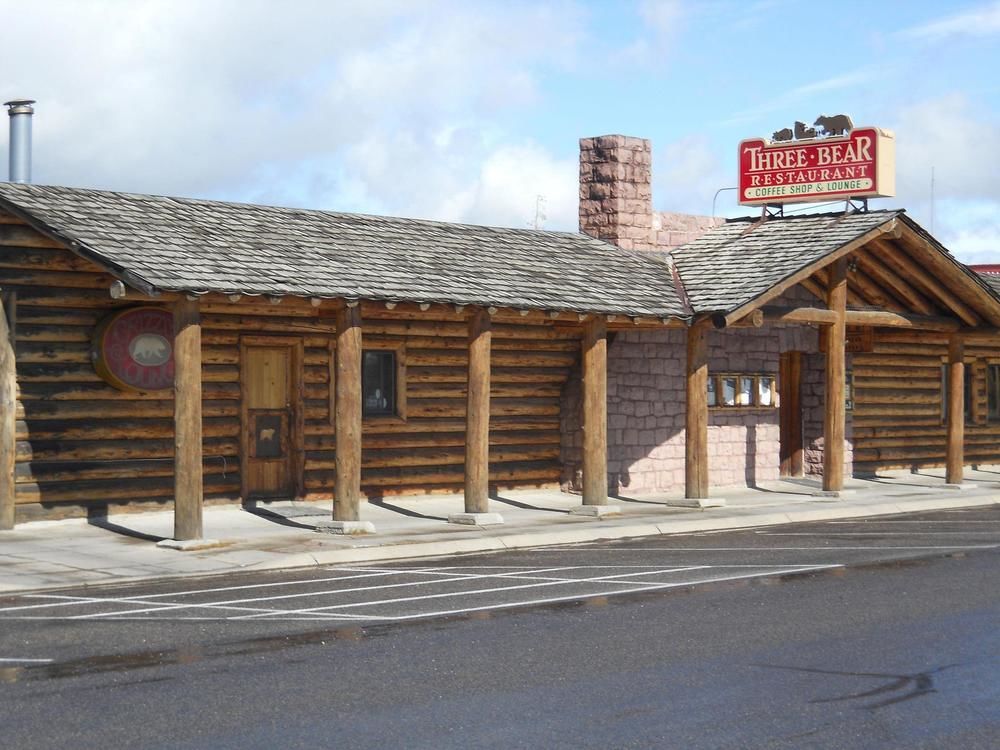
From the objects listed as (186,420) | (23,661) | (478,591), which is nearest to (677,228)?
(186,420)

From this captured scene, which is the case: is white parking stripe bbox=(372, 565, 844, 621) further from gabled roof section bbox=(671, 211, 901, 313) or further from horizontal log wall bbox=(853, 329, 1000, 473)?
horizontal log wall bbox=(853, 329, 1000, 473)

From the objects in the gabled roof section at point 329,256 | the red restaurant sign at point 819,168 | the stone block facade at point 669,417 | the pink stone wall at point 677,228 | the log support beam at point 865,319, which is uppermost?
the red restaurant sign at point 819,168

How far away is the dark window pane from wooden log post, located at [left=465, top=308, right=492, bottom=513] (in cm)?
250

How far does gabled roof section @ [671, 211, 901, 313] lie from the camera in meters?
21.5

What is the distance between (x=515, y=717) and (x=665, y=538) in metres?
10.7

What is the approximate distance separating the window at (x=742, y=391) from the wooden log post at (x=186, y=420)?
10.8 metres

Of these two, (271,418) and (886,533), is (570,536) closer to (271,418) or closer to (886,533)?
(886,533)

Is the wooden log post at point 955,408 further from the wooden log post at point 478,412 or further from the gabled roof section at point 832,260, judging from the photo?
the wooden log post at point 478,412

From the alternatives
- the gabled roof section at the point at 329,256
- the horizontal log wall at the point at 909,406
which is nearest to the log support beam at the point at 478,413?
the gabled roof section at the point at 329,256

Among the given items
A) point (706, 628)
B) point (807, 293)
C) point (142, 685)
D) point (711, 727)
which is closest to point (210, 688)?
point (142, 685)

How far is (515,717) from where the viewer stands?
8047mm

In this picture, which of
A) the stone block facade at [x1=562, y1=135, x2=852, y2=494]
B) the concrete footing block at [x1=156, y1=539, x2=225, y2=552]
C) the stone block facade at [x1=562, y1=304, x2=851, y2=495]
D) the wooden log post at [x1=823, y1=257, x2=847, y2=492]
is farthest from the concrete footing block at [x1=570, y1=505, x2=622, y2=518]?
the concrete footing block at [x1=156, y1=539, x2=225, y2=552]

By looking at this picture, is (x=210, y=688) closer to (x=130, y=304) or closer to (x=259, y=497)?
(x=130, y=304)

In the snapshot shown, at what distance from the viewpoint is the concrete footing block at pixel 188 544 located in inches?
620
